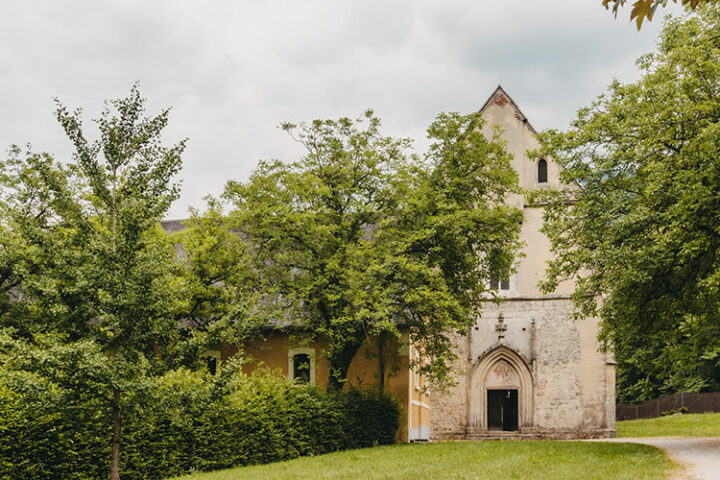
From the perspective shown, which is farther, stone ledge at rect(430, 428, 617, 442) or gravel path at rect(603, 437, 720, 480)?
stone ledge at rect(430, 428, 617, 442)

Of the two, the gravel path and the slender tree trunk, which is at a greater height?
the slender tree trunk

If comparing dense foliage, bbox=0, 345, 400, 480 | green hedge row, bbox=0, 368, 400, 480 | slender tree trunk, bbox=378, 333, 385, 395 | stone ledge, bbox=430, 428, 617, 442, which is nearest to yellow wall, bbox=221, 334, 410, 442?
slender tree trunk, bbox=378, 333, 385, 395

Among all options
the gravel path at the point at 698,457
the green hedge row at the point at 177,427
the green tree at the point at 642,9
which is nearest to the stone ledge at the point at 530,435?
the gravel path at the point at 698,457

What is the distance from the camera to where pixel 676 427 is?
36625mm

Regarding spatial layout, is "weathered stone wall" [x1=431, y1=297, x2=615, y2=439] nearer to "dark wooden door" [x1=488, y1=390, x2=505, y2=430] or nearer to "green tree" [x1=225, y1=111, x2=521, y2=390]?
"dark wooden door" [x1=488, y1=390, x2=505, y2=430]

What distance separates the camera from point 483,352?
33781 millimetres

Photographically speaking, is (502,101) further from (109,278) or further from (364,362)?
(109,278)

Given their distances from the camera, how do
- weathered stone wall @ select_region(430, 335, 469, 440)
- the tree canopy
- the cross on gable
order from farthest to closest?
the cross on gable, weathered stone wall @ select_region(430, 335, 469, 440), the tree canopy

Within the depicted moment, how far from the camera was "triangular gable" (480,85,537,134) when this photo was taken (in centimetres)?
3438

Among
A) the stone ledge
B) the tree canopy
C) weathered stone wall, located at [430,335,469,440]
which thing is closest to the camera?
the tree canopy

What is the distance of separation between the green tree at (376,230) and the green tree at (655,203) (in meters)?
2.89

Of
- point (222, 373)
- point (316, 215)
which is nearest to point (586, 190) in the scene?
point (316, 215)

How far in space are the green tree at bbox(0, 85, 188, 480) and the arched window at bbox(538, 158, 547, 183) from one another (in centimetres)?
2332

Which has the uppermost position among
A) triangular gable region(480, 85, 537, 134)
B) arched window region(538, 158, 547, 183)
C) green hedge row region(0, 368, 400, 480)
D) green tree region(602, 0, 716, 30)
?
triangular gable region(480, 85, 537, 134)
